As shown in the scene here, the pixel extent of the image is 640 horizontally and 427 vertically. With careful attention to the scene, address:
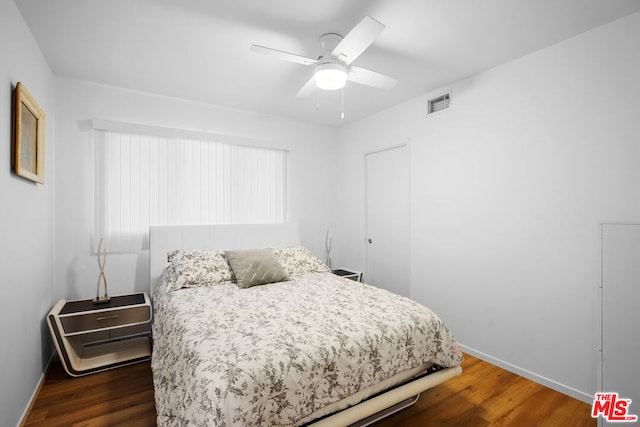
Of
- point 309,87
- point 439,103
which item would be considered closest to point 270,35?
point 309,87

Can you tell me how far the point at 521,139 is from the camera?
7.97 ft

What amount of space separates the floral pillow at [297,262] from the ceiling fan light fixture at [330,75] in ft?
5.71

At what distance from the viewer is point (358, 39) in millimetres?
1719

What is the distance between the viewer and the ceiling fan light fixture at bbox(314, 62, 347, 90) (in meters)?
2.03

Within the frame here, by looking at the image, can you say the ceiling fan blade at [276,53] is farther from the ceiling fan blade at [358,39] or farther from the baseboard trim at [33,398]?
the baseboard trim at [33,398]

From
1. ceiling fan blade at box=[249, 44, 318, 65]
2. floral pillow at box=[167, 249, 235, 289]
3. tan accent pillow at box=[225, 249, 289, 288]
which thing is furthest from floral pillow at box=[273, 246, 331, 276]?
ceiling fan blade at box=[249, 44, 318, 65]

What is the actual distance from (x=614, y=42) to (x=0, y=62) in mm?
3625

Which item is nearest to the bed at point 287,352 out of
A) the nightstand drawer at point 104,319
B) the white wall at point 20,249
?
the nightstand drawer at point 104,319

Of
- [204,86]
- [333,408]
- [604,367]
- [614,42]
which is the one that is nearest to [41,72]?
[204,86]

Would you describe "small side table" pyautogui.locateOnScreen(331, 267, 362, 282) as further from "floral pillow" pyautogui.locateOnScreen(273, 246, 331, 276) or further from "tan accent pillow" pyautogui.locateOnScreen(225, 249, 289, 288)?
"tan accent pillow" pyautogui.locateOnScreen(225, 249, 289, 288)

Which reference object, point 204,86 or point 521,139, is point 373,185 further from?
point 204,86

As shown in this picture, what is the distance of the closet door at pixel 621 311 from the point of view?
5.80 feet

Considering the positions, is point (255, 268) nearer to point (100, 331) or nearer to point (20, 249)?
point (100, 331)
